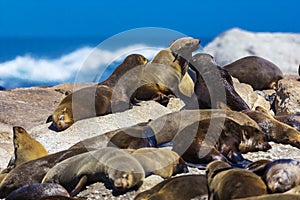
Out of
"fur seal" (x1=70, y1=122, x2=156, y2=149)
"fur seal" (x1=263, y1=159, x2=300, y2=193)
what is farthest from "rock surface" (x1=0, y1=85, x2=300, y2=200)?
"fur seal" (x1=263, y1=159, x2=300, y2=193)

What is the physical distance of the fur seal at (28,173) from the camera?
6.15 meters

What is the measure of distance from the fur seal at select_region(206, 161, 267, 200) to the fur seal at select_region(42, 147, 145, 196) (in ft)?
2.97

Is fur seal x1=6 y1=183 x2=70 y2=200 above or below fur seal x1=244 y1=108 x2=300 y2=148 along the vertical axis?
above

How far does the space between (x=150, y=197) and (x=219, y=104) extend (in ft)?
12.8

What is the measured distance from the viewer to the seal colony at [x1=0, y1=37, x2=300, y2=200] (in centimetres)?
475

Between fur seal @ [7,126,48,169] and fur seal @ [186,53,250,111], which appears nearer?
fur seal @ [7,126,48,169]

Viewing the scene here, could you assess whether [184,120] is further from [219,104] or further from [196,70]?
[196,70]

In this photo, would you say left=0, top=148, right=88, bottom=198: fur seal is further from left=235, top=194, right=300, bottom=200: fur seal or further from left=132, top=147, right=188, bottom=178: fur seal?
left=235, top=194, right=300, bottom=200: fur seal

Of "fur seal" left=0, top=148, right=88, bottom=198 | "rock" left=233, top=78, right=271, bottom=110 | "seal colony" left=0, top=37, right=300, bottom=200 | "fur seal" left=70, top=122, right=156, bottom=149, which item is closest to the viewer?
"seal colony" left=0, top=37, right=300, bottom=200

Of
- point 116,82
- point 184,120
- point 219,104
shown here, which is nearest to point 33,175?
point 184,120

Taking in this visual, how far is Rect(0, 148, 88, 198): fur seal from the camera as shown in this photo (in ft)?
20.2

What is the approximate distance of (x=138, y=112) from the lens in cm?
866

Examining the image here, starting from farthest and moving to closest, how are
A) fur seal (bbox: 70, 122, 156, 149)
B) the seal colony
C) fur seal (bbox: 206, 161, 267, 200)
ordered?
fur seal (bbox: 70, 122, 156, 149) < the seal colony < fur seal (bbox: 206, 161, 267, 200)

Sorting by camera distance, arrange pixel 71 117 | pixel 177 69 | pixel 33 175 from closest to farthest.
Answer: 1. pixel 33 175
2. pixel 71 117
3. pixel 177 69
